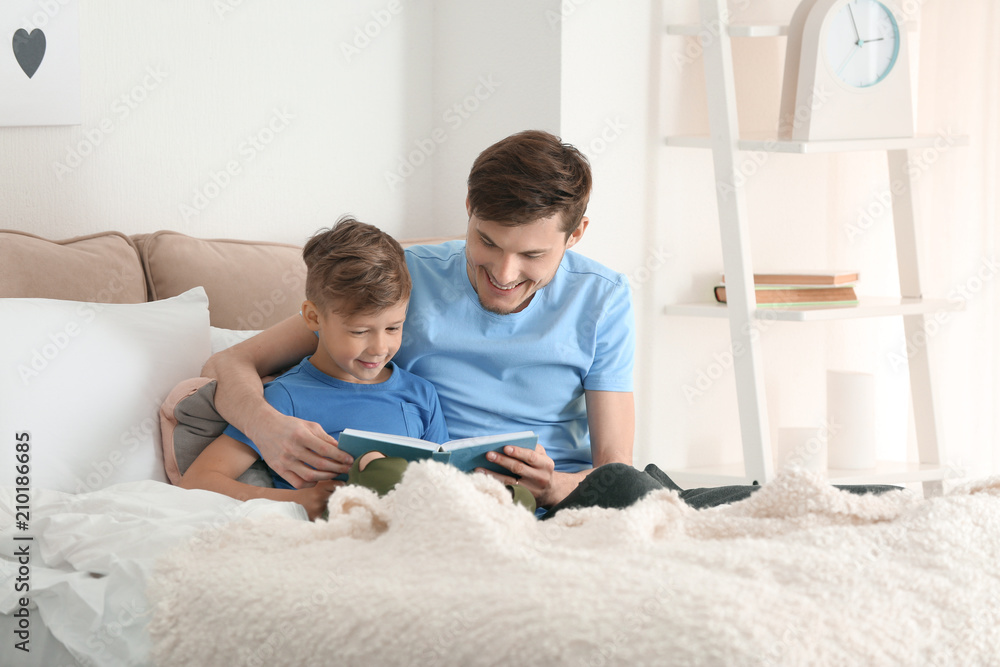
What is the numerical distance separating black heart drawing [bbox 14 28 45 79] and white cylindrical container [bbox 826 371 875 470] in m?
1.95

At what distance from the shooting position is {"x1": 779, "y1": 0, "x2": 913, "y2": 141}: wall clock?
2.10 metres

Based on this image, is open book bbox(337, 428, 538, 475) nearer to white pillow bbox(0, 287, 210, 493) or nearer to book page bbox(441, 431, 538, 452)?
book page bbox(441, 431, 538, 452)

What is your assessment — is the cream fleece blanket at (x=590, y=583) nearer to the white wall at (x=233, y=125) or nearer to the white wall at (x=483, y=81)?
the white wall at (x=233, y=125)

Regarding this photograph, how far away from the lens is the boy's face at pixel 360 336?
4.74 feet

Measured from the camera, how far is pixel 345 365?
1.48m

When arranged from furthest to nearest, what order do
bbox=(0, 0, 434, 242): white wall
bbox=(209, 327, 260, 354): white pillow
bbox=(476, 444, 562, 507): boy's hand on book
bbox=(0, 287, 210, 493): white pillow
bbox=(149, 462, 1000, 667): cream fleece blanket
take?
bbox=(0, 0, 434, 242): white wall → bbox=(209, 327, 260, 354): white pillow → bbox=(0, 287, 210, 493): white pillow → bbox=(476, 444, 562, 507): boy's hand on book → bbox=(149, 462, 1000, 667): cream fleece blanket

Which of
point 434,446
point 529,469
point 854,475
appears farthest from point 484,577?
point 854,475

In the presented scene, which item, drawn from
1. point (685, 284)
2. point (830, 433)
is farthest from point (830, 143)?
point (830, 433)

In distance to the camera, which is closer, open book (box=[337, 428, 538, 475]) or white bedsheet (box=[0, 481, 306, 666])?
white bedsheet (box=[0, 481, 306, 666])

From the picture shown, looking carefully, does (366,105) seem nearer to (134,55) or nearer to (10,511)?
(134,55)

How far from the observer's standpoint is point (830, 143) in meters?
2.11

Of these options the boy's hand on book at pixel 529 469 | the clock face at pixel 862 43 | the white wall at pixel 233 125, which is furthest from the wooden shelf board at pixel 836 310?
the boy's hand on book at pixel 529 469

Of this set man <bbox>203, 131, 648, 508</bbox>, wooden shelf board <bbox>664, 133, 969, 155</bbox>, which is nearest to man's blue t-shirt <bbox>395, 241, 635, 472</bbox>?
man <bbox>203, 131, 648, 508</bbox>

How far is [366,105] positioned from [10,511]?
4.45 feet
